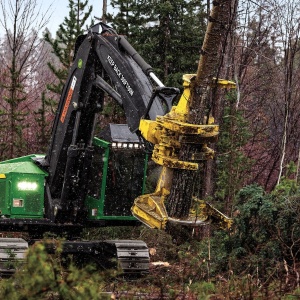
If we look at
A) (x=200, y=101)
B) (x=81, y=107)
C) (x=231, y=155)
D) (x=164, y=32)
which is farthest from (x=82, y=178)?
(x=164, y=32)

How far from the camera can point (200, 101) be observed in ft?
24.9

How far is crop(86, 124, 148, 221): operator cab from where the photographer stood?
439 inches

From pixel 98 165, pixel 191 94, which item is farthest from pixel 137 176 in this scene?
pixel 191 94

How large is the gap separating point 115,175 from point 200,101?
3.99 metres

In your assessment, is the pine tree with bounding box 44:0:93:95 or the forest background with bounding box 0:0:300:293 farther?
the pine tree with bounding box 44:0:93:95

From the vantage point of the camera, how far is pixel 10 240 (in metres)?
10.7

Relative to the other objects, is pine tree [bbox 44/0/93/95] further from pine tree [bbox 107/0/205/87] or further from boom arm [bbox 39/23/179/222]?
boom arm [bbox 39/23/179/222]

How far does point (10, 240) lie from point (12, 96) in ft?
31.2

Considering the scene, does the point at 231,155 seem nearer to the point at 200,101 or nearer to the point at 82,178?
the point at 82,178

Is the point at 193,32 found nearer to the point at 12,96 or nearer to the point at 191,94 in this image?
the point at 12,96

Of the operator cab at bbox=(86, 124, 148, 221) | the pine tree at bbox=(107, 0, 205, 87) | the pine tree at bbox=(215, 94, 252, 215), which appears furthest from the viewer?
the pine tree at bbox=(107, 0, 205, 87)

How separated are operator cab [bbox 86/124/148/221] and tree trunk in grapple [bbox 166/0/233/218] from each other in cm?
359

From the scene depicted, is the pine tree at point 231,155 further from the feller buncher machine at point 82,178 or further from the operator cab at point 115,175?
the feller buncher machine at point 82,178

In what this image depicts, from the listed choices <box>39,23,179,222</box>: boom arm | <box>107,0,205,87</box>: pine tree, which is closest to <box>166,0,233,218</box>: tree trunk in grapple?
<box>39,23,179,222</box>: boom arm
